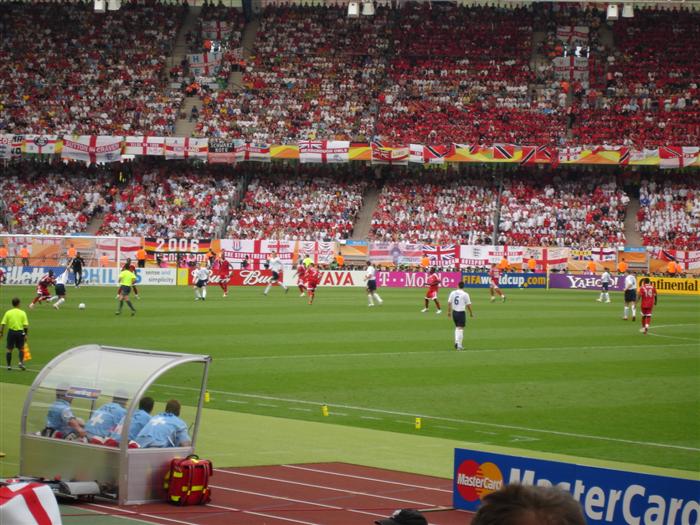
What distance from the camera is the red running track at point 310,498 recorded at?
1174 cm

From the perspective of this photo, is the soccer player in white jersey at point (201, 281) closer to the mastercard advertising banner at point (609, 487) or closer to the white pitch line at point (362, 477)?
the white pitch line at point (362, 477)

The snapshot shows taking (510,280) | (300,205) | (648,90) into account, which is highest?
(648,90)

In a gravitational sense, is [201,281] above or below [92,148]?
below

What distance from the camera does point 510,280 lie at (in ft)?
210

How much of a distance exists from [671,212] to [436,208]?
1537 centimetres

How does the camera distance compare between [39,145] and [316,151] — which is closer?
[39,145]

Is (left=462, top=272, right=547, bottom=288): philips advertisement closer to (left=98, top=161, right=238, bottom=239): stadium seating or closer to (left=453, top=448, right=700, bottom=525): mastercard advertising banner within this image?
(left=98, top=161, right=238, bottom=239): stadium seating

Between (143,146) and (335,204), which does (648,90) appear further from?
(143,146)

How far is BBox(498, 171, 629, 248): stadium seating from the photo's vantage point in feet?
222

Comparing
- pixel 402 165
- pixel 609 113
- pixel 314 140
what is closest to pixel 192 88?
pixel 314 140

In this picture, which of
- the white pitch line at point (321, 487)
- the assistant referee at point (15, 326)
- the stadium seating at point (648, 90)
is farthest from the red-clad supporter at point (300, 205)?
the white pitch line at point (321, 487)

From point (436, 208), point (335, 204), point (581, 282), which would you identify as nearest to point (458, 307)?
point (581, 282)

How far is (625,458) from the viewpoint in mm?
16328

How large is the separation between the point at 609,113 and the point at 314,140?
68.7ft
